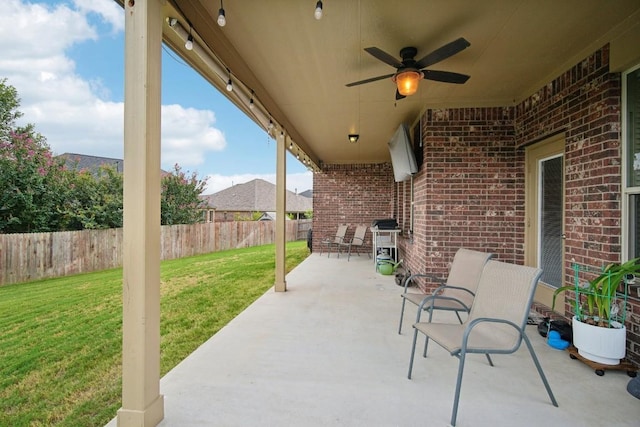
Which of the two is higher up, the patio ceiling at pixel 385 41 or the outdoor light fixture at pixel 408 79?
the patio ceiling at pixel 385 41

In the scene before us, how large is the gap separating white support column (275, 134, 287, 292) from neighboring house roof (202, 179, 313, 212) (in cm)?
1948

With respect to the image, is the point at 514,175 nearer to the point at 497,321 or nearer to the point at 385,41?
the point at 385,41

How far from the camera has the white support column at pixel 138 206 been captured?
1.53m

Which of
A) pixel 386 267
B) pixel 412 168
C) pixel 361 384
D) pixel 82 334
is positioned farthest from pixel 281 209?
pixel 361 384

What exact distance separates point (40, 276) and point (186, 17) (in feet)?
22.6

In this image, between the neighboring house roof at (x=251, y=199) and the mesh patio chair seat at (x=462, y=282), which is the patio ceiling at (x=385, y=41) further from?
the neighboring house roof at (x=251, y=199)

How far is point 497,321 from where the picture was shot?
1.72 metres

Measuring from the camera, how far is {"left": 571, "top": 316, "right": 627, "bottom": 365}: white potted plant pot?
2.17m

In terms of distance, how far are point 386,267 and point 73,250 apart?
699 cm

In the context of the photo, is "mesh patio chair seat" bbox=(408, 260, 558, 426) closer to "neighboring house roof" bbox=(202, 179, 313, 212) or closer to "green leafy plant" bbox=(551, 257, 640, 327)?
"green leafy plant" bbox=(551, 257, 640, 327)

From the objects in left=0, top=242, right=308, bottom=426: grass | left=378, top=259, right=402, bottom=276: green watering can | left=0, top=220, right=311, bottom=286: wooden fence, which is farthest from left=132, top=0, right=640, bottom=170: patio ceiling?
left=0, top=220, right=311, bottom=286: wooden fence

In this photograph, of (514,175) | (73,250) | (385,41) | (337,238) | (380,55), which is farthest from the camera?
(337,238)

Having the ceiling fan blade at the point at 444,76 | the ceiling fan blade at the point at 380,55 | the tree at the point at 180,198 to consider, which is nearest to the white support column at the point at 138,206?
the ceiling fan blade at the point at 380,55

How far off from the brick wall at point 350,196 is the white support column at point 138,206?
755 centimetres
